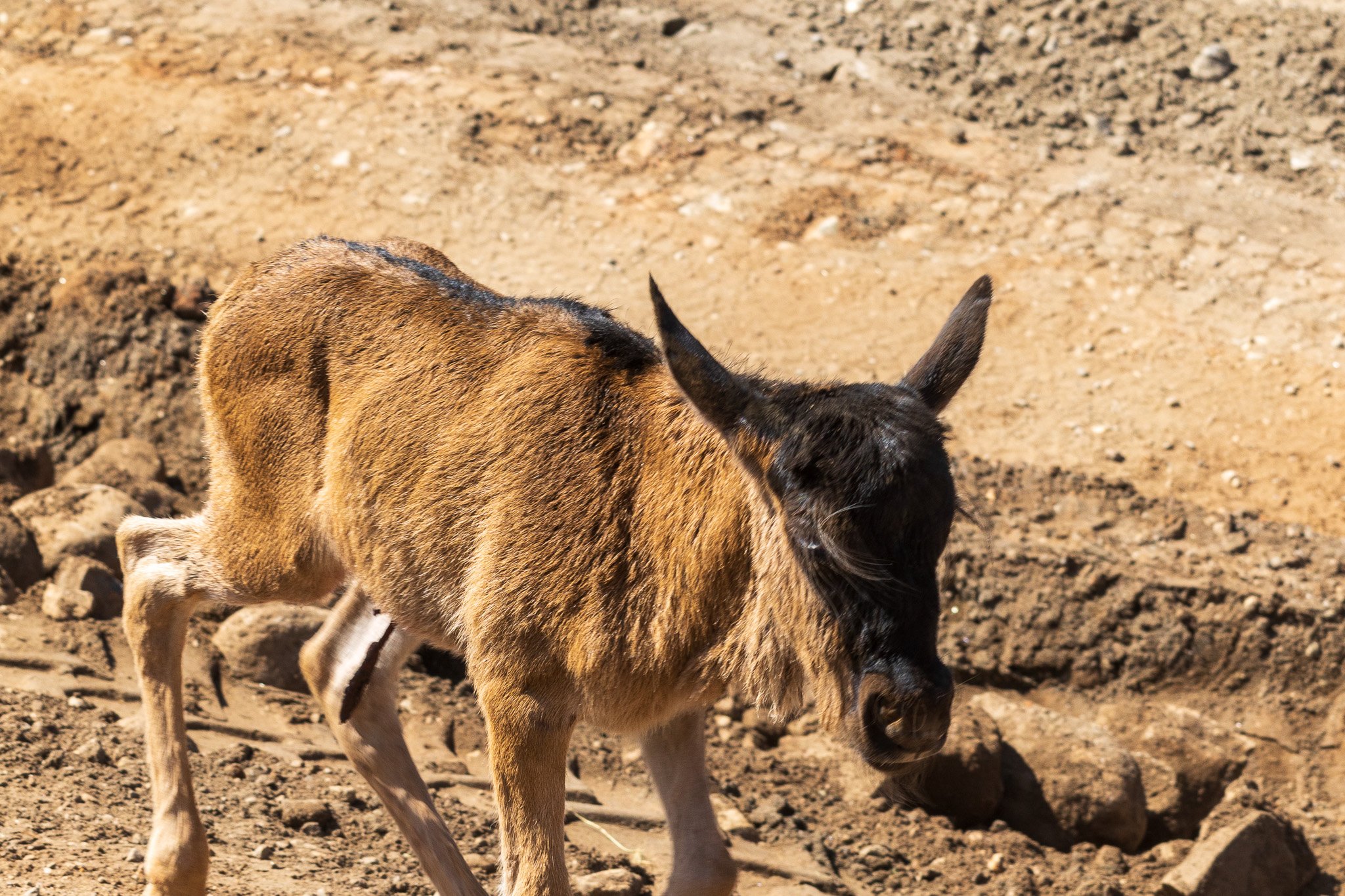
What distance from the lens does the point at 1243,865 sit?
262 inches

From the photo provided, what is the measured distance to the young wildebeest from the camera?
4.07 m

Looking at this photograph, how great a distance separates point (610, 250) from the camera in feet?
35.6

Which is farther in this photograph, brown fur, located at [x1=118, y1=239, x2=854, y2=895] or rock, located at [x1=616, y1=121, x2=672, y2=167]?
rock, located at [x1=616, y1=121, x2=672, y2=167]

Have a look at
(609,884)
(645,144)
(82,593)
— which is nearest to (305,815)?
(609,884)

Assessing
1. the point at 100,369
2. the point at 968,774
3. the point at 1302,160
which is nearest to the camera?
the point at 968,774

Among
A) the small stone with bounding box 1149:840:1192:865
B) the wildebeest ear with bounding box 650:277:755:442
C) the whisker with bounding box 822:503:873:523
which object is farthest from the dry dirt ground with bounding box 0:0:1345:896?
the whisker with bounding box 822:503:873:523

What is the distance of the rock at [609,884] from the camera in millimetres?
5770

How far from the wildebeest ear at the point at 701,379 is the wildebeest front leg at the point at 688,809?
131cm

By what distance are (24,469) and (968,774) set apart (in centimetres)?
581

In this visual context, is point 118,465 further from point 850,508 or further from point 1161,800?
point 1161,800

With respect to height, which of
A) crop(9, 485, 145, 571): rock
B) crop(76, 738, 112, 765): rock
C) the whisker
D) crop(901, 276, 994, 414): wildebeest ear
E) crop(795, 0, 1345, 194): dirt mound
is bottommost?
crop(76, 738, 112, 765): rock

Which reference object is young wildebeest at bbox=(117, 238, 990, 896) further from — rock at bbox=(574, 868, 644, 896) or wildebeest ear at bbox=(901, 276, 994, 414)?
rock at bbox=(574, 868, 644, 896)

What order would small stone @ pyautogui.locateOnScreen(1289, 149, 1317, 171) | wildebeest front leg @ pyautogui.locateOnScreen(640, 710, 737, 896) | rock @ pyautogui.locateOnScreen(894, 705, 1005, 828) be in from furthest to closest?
small stone @ pyautogui.locateOnScreen(1289, 149, 1317, 171), rock @ pyautogui.locateOnScreen(894, 705, 1005, 828), wildebeest front leg @ pyautogui.locateOnScreen(640, 710, 737, 896)

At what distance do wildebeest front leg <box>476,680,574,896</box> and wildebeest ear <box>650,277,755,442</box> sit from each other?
1.12 m
